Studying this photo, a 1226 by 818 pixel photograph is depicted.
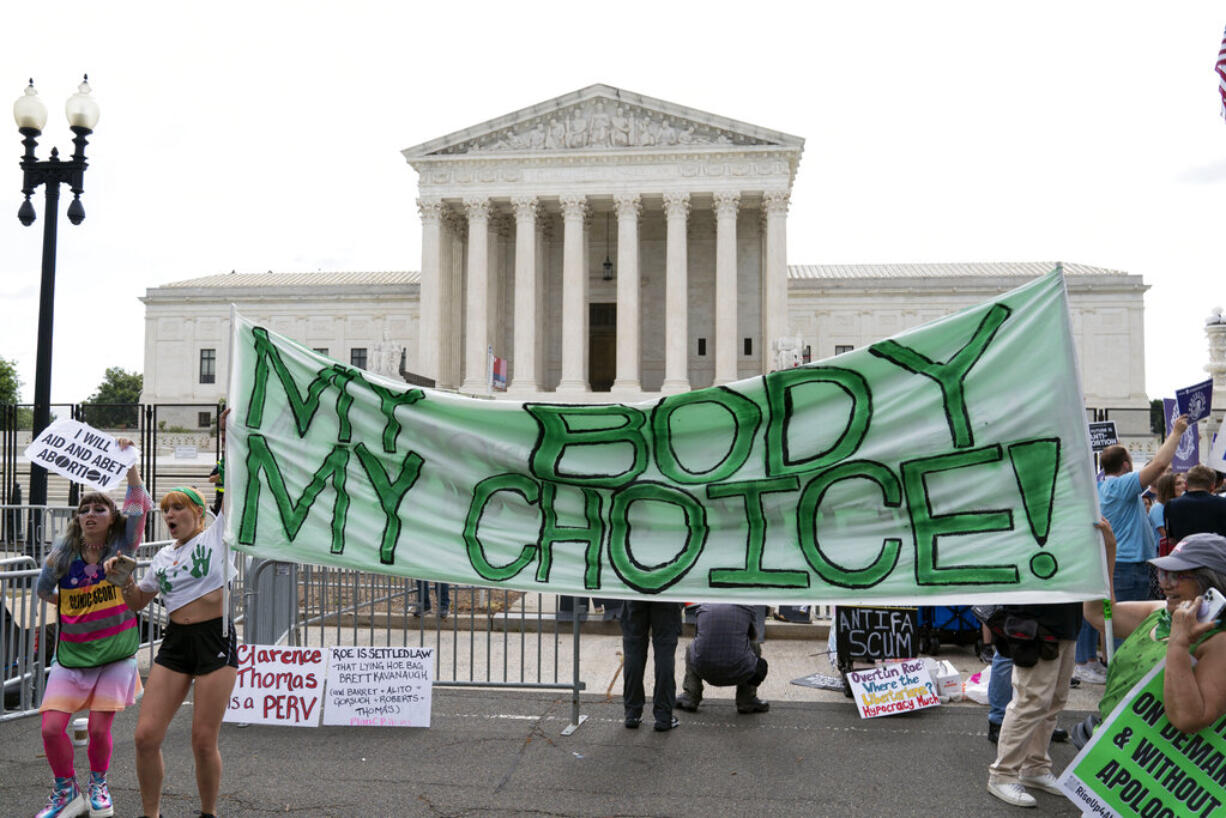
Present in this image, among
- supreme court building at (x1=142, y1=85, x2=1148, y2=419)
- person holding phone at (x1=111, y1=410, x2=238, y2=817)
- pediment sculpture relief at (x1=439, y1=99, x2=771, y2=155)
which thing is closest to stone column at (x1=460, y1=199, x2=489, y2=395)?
supreme court building at (x1=142, y1=85, x2=1148, y2=419)

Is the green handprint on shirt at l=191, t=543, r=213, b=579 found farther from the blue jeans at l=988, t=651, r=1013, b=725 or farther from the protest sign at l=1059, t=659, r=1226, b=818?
the blue jeans at l=988, t=651, r=1013, b=725

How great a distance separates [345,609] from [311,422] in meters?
5.78

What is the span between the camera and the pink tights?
199 inches

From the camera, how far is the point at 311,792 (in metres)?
5.76

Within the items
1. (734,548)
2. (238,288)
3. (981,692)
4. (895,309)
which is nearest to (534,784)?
(734,548)

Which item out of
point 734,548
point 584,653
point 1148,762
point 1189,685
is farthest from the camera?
point 584,653

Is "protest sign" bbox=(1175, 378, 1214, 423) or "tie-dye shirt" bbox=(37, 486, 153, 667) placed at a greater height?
"protest sign" bbox=(1175, 378, 1214, 423)

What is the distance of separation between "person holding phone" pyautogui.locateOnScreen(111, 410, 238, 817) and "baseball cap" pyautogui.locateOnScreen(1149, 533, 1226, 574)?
14.5ft

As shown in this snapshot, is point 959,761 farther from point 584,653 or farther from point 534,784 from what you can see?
point 584,653

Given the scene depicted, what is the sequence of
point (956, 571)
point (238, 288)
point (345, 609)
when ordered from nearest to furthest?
point (956, 571) < point (345, 609) < point (238, 288)

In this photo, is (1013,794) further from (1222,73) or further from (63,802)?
(1222,73)

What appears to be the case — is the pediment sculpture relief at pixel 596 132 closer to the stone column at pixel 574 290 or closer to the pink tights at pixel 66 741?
the stone column at pixel 574 290

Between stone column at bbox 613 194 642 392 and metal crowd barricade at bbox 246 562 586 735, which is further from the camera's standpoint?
stone column at bbox 613 194 642 392

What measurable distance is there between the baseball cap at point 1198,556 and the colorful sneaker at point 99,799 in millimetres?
5389
